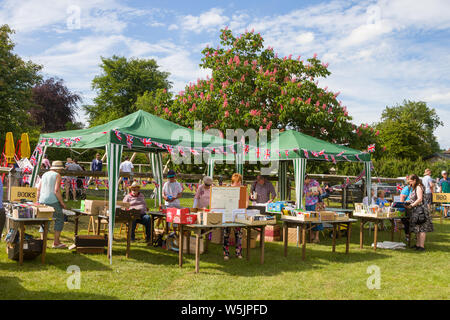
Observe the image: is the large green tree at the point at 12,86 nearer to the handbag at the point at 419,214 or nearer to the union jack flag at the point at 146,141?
the union jack flag at the point at 146,141

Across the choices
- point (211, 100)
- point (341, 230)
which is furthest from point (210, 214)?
point (211, 100)

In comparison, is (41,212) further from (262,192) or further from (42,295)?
(262,192)

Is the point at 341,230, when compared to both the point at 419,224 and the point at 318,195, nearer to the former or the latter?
the point at 318,195

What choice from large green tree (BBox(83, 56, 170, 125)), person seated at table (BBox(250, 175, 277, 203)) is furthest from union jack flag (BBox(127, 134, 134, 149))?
large green tree (BBox(83, 56, 170, 125))

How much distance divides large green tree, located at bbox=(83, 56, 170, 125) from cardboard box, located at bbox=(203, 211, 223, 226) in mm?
36501

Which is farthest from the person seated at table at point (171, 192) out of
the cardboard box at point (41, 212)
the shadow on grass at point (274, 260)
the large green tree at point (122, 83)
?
the large green tree at point (122, 83)

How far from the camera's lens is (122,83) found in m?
42.4

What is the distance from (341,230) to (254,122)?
14.3ft

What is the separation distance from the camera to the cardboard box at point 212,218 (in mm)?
6734

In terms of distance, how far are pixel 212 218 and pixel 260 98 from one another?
832cm

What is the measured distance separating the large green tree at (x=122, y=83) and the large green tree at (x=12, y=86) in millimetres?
21248

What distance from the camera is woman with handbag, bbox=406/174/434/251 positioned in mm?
9234

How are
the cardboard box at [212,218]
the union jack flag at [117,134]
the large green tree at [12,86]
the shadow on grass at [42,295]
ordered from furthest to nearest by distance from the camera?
1. the large green tree at [12,86]
2. the union jack flag at [117,134]
3. the cardboard box at [212,218]
4. the shadow on grass at [42,295]
